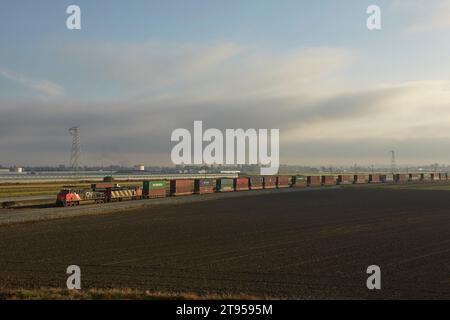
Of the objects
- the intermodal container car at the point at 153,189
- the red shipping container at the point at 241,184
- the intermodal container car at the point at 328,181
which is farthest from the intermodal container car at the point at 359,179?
the intermodal container car at the point at 153,189

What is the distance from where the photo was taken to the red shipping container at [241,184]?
287 feet

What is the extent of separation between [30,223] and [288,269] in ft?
83.4

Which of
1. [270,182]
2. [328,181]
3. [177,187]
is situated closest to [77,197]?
[177,187]

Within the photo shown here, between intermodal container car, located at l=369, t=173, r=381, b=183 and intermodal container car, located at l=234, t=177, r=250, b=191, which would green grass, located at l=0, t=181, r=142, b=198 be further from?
intermodal container car, located at l=369, t=173, r=381, b=183

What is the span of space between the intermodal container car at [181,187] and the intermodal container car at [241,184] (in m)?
13.1

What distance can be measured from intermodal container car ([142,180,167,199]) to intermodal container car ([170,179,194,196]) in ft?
8.50

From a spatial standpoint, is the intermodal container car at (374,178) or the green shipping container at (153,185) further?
the intermodal container car at (374,178)

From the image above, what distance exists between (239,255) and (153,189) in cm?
4668

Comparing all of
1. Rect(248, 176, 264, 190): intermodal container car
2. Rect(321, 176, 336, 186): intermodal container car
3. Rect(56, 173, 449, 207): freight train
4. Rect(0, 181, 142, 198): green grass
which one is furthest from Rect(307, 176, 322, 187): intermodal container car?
Rect(0, 181, 142, 198): green grass

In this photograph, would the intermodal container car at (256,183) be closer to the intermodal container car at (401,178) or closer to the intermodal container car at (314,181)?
the intermodal container car at (314,181)

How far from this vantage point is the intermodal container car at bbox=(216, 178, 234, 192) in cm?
8338

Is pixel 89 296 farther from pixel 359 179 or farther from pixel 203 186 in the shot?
pixel 359 179

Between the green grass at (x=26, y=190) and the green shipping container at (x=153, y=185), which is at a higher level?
the green shipping container at (x=153, y=185)
